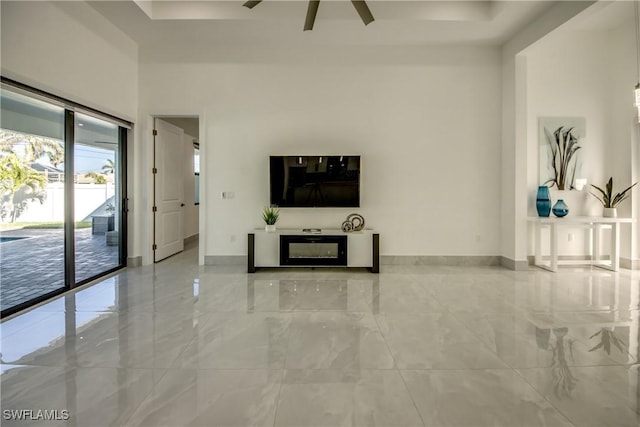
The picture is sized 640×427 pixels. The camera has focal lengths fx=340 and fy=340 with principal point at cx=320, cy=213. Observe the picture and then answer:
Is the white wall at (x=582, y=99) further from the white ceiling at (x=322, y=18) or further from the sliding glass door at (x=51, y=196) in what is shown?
the sliding glass door at (x=51, y=196)

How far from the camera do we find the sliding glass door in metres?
3.29

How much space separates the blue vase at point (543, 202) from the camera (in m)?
5.15

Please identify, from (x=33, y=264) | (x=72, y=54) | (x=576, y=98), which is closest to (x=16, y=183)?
(x=33, y=264)

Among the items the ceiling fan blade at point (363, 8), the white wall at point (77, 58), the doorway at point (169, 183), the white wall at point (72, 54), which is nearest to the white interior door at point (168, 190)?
the doorway at point (169, 183)

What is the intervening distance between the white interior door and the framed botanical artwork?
621 cm

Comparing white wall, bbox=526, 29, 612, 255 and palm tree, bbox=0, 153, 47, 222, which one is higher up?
white wall, bbox=526, 29, 612, 255

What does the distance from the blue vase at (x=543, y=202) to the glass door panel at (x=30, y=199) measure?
254 inches

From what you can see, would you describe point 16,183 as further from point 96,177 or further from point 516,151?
point 516,151

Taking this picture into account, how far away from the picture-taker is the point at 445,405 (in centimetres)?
183

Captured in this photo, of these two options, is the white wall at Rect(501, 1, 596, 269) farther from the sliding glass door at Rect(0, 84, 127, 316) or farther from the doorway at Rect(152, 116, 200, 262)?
the sliding glass door at Rect(0, 84, 127, 316)

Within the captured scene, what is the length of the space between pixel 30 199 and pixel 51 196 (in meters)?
0.29

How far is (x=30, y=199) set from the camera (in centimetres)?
350

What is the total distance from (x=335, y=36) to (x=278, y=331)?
4.22 meters

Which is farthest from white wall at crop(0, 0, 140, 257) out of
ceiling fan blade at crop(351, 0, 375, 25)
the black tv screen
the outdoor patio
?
ceiling fan blade at crop(351, 0, 375, 25)
